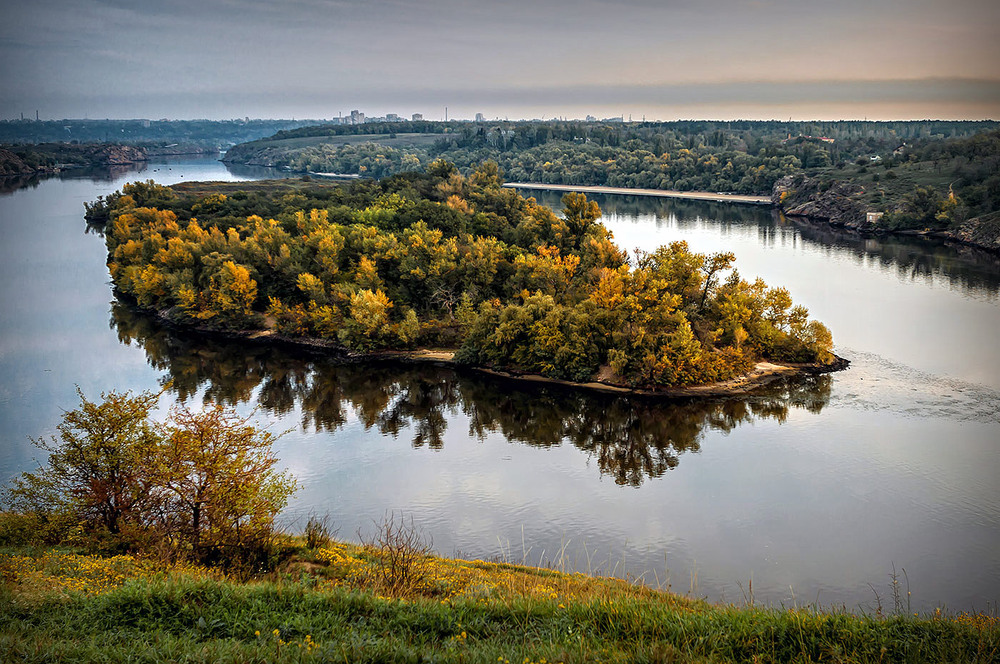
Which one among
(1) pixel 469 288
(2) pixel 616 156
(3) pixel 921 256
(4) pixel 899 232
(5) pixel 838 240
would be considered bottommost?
(3) pixel 921 256

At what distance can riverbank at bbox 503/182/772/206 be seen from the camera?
403 ft

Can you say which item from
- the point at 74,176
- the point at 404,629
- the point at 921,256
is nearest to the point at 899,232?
the point at 921,256

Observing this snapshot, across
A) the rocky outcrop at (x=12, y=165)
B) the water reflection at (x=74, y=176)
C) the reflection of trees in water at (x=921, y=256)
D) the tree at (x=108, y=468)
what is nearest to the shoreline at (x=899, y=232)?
the reflection of trees in water at (x=921, y=256)

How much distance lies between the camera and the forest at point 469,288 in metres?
38.5

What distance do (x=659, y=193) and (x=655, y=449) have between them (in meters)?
110

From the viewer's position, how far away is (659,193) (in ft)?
441

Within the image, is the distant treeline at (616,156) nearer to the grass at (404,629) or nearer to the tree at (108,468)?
the tree at (108,468)

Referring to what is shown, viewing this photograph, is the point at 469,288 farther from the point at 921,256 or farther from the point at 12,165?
the point at 12,165

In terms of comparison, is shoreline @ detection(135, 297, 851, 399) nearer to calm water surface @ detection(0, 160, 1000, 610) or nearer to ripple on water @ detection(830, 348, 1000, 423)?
calm water surface @ detection(0, 160, 1000, 610)

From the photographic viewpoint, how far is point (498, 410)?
3631 cm

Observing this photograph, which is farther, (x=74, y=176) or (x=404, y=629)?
(x=74, y=176)

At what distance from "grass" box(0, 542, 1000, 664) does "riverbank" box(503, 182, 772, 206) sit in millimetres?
116098

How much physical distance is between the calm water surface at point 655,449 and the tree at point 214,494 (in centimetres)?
823

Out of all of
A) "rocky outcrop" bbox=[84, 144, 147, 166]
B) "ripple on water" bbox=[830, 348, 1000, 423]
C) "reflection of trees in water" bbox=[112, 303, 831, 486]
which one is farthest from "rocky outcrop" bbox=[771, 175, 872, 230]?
"rocky outcrop" bbox=[84, 144, 147, 166]
